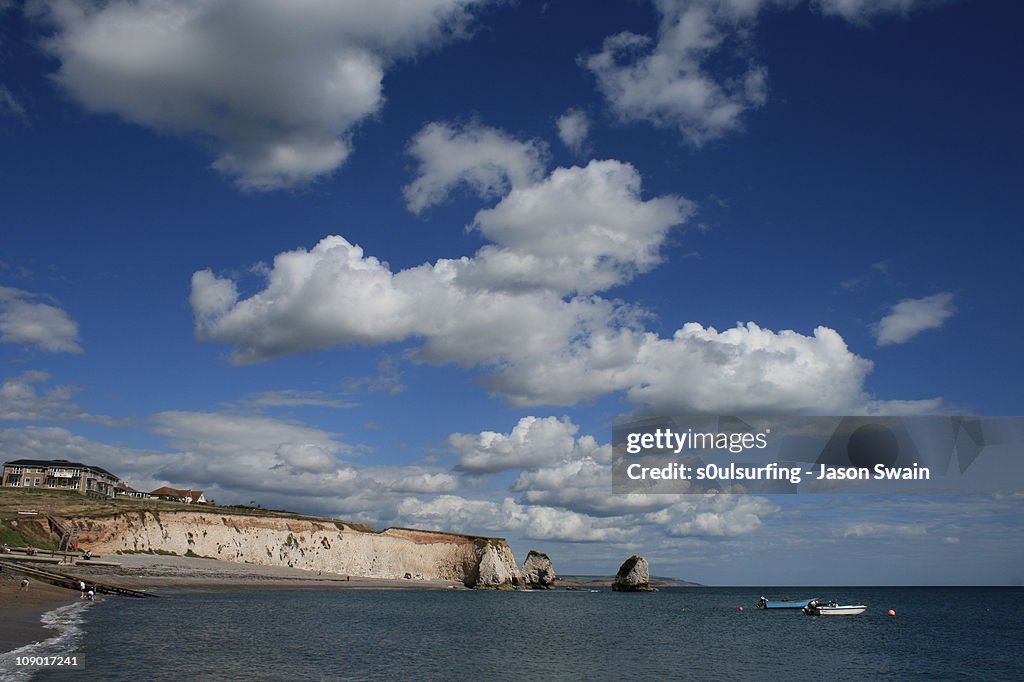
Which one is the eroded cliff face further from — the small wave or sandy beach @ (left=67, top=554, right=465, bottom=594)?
the small wave

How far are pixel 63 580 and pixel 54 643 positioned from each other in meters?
38.2

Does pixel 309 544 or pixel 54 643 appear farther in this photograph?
pixel 309 544

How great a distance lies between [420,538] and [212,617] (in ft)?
327

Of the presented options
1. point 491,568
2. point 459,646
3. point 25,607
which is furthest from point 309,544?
point 459,646

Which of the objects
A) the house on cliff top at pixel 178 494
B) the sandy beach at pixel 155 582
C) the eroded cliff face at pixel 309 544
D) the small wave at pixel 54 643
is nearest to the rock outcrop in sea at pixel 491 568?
the eroded cliff face at pixel 309 544

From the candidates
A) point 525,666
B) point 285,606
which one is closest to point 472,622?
point 285,606

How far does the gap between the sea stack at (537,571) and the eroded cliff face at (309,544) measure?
49.4 feet

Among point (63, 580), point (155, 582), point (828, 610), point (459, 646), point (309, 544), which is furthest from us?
point (309, 544)

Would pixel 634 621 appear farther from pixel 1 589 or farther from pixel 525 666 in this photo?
pixel 1 589

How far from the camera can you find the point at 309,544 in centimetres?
12619

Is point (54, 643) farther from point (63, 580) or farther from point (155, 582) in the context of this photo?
point (155, 582)

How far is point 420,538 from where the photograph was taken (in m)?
152

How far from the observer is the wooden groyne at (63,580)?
65.2 meters

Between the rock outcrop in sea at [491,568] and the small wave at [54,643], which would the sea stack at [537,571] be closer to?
the rock outcrop in sea at [491,568]
